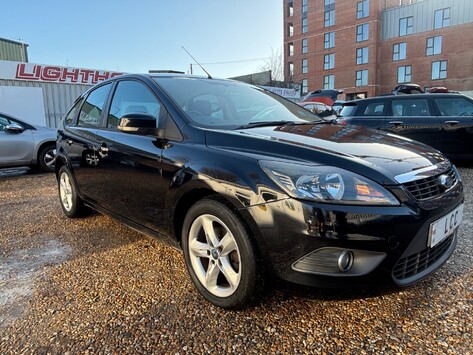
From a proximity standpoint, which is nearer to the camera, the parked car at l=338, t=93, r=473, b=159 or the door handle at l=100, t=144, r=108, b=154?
the door handle at l=100, t=144, r=108, b=154

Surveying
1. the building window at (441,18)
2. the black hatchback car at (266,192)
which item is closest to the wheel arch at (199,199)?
the black hatchback car at (266,192)

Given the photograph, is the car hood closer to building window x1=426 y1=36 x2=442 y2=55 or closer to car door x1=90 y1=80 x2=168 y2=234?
car door x1=90 y1=80 x2=168 y2=234

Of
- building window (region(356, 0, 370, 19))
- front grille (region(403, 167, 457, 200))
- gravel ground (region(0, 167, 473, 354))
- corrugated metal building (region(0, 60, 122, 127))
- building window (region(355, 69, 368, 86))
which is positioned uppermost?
building window (region(356, 0, 370, 19))

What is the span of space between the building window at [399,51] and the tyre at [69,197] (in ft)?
144

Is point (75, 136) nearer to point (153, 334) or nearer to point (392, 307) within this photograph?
point (153, 334)

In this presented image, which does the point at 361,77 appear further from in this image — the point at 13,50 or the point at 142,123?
the point at 142,123

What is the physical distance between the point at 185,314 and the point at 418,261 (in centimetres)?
136

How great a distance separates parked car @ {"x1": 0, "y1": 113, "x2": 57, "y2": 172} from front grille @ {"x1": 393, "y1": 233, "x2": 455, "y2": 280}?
7611 millimetres

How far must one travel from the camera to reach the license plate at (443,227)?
190cm

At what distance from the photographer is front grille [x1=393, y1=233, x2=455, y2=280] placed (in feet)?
6.03

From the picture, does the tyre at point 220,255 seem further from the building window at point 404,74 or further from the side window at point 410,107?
the building window at point 404,74

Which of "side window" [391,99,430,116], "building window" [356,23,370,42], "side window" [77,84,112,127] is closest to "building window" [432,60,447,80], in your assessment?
"building window" [356,23,370,42]

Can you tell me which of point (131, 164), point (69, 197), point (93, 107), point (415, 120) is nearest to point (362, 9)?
point (415, 120)

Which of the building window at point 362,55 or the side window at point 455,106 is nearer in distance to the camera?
the side window at point 455,106
